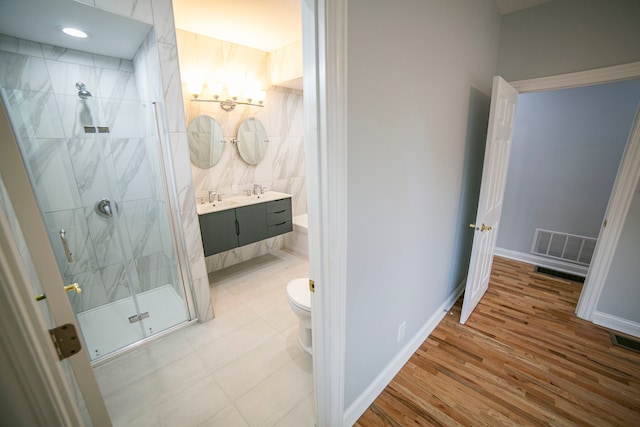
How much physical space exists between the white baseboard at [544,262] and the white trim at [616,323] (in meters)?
0.95

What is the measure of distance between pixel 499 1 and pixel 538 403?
2.78 metres

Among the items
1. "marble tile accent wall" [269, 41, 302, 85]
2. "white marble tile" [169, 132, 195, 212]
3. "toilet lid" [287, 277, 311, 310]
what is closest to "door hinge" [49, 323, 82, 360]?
"toilet lid" [287, 277, 311, 310]

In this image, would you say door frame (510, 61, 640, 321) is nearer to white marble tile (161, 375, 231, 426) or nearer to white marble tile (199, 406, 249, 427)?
white marble tile (199, 406, 249, 427)

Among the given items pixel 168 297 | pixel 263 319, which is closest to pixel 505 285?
pixel 263 319

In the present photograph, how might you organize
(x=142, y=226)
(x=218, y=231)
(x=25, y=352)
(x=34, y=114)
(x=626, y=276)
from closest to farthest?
(x=25, y=352) → (x=34, y=114) → (x=626, y=276) → (x=142, y=226) → (x=218, y=231)

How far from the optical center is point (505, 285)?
268 centimetres

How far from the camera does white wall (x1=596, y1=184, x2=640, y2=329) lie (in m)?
1.87

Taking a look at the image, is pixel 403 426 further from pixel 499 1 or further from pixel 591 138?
pixel 591 138

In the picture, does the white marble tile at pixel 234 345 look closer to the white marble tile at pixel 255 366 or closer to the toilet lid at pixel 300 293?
the white marble tile at pixel 255 366

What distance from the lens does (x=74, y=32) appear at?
→ 1646 millimetres

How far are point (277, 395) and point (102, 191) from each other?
2.20m

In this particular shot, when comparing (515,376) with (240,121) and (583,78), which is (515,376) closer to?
(583,78)

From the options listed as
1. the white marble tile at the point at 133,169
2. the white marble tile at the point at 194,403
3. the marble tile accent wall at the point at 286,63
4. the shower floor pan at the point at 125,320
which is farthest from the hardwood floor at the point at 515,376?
the marble tile accent wall at the point at 286,63

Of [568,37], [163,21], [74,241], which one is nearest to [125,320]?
[74,241]
